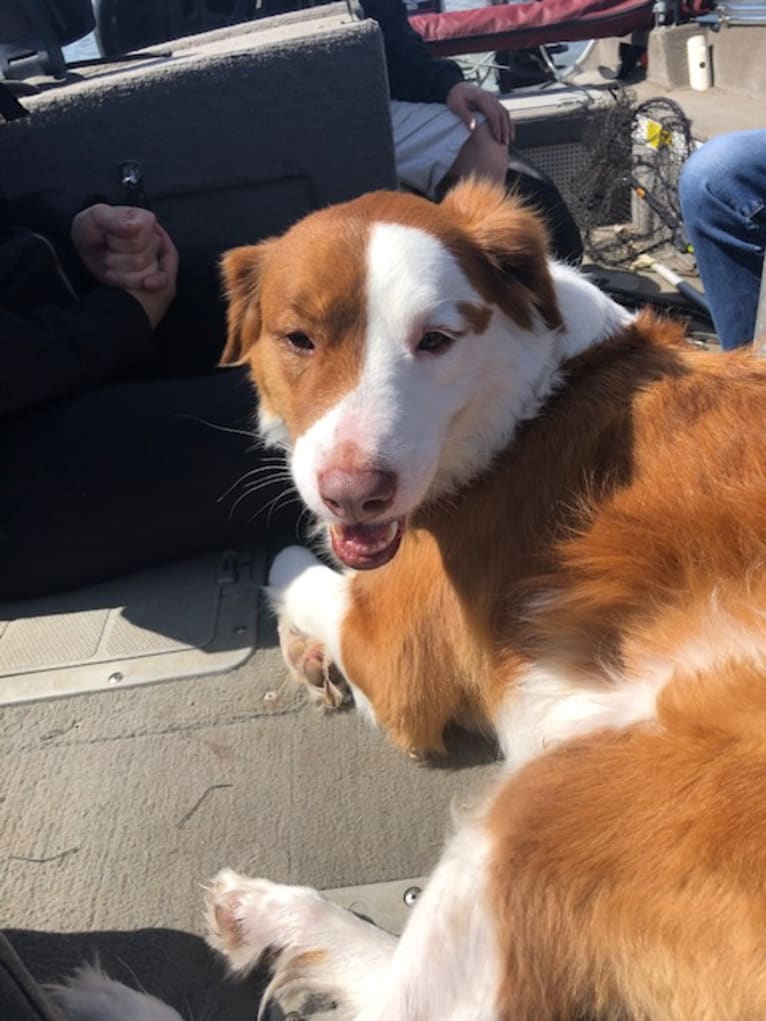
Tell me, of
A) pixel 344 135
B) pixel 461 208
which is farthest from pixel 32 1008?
pixel 344 135

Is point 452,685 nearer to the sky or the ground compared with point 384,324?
nearer to the ground

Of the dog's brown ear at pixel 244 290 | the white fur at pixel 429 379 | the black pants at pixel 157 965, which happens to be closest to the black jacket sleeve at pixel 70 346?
the dog's brown ear at pixel 244 290

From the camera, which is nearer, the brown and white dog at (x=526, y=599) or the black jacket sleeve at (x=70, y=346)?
the brown and white dog at (x=526, y=599)

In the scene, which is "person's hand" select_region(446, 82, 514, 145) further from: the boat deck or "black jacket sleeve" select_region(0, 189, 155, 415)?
the boat deck

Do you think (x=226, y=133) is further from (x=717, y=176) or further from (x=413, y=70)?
(x=717, y=176)

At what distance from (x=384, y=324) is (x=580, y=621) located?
0.74 meters

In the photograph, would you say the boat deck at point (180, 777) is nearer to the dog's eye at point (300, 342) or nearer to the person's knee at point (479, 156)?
the dog's eye at point (300, 342)

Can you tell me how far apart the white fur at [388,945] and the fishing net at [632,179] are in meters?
4.67

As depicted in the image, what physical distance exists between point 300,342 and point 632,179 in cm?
452

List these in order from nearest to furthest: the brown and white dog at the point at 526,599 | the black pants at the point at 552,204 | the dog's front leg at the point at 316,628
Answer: the brown and white dog at the point at 526,599 < the dog's front leg at the point at 316,628 < the black pants at the point at 552,204

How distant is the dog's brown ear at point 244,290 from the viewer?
209cm

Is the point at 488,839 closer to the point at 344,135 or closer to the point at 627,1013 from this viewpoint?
the point at 627,1013

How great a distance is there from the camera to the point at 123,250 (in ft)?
8.65

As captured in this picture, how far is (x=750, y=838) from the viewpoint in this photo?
121 cm
